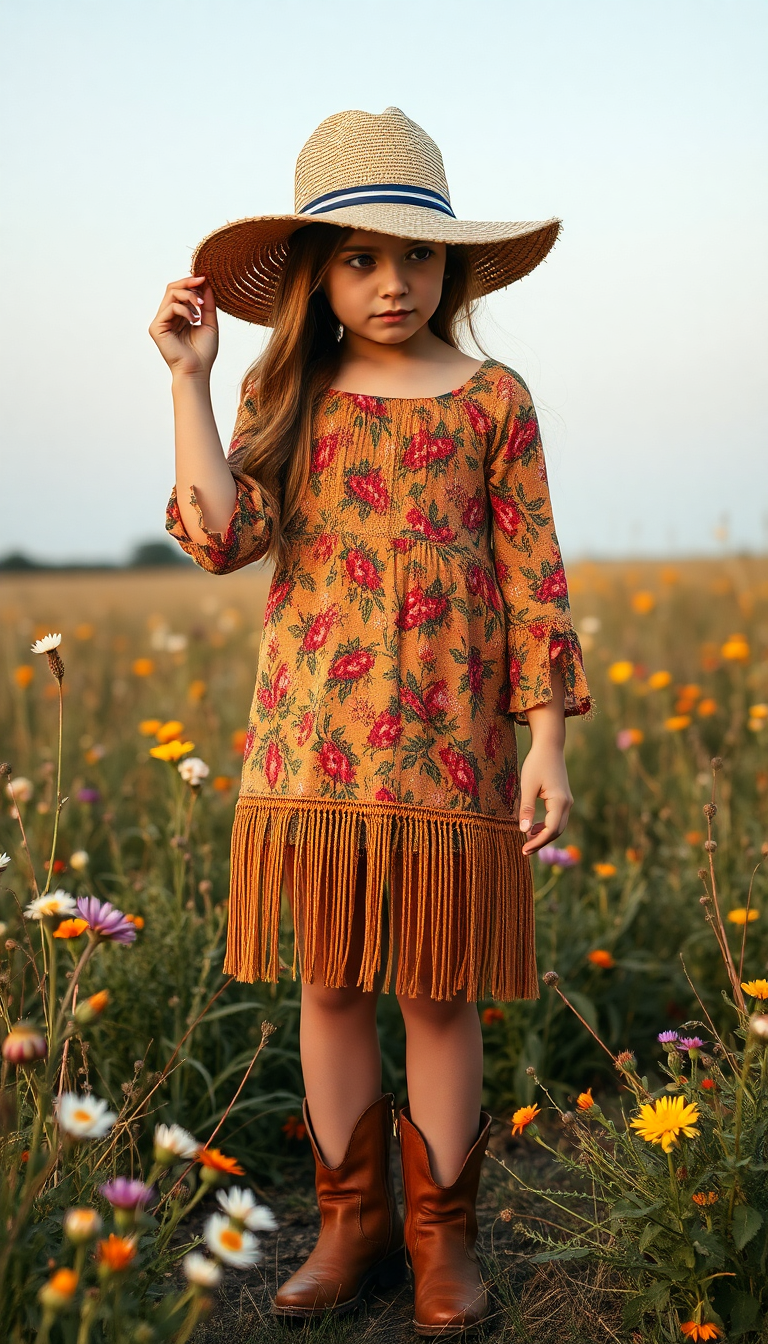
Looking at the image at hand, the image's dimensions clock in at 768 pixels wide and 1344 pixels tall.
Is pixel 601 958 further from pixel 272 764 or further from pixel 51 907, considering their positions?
pixel 51 907

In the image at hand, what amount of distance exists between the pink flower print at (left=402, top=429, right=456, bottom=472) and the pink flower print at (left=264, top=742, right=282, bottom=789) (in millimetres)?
490

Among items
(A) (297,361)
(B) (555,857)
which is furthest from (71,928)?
(B) (555,857)

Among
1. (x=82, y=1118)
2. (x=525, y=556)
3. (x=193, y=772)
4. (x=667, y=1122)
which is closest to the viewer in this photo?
(x=82, y=1118)

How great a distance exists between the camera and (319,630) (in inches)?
77.2

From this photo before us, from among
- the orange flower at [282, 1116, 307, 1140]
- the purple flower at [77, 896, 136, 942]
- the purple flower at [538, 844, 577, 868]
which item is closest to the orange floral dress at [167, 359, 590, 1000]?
the purple flower at [77, 896, 136, 942]

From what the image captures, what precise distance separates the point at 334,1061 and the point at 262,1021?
0.38 metres

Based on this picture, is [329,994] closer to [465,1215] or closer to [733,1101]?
[465,1215]

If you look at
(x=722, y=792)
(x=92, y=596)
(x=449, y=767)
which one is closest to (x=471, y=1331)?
(x=449, y=767)

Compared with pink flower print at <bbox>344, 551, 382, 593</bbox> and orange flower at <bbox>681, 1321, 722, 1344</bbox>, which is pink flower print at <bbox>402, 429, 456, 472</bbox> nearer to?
pink flower print at <bbox>344, 551, 382, 593</bbox>

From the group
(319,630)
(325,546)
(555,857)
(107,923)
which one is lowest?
(555,857)

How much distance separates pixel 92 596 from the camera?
8.89m

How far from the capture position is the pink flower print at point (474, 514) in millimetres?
2023

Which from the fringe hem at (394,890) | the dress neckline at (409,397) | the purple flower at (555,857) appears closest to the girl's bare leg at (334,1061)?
the fringe hem at (394,890)

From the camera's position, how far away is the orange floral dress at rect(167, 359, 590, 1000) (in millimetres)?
1893
